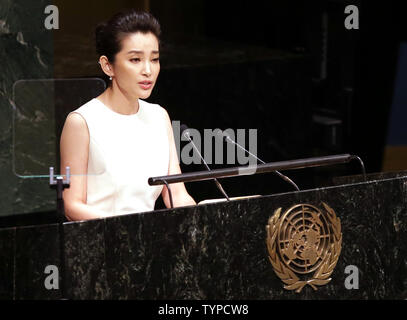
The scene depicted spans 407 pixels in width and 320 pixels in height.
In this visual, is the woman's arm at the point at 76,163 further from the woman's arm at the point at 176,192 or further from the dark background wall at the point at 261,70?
the dark background wall at the point at 261,70

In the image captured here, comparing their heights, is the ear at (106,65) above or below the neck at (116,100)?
above

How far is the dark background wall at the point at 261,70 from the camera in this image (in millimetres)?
6086

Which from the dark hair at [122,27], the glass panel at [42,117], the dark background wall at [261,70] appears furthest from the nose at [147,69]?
the dark background wall at [261,70]

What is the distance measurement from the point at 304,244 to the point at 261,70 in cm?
280

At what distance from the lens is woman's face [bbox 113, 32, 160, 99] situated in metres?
4.50

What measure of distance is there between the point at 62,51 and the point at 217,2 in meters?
1.17

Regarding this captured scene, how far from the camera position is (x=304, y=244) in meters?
4.05

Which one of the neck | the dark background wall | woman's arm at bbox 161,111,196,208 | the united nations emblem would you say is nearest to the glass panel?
the neck

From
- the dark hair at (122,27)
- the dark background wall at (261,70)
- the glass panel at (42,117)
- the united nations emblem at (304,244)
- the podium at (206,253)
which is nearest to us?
the podium at (206,253)

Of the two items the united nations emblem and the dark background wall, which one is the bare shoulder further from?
the dark background wall

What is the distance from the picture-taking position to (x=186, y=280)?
3.85 m

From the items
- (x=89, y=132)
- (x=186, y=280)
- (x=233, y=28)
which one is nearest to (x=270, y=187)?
(x=233, y=28)

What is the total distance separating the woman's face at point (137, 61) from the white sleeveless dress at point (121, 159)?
0.51ft

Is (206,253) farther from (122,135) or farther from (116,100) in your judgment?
(116,100)
